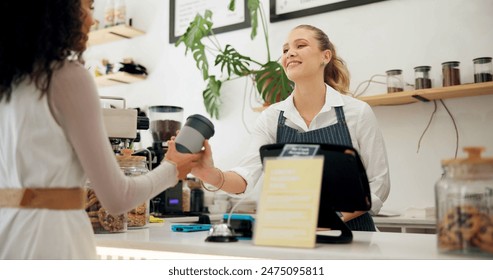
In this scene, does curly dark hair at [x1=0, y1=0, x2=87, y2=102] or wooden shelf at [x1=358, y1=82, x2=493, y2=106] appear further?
wooden shelf at [x1=358, y1=82, x2=493, y2=106]

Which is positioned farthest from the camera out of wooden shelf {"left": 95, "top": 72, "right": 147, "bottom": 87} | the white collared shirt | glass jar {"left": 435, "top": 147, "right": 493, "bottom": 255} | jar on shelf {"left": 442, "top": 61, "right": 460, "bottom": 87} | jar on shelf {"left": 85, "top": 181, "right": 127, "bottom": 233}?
wooden shelf {"left": 95, "top": 72, "right": 147, "bottom": 87}

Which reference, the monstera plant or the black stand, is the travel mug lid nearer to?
the black stand

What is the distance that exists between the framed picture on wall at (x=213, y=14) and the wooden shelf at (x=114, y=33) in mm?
392

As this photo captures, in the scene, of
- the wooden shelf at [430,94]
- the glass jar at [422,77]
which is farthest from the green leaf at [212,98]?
the glass jar at [422,77]

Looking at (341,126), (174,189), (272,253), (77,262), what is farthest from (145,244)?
(174,189)

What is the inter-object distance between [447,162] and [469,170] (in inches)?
1.9

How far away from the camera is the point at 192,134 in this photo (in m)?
1.40

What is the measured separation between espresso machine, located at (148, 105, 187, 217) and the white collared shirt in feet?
3.84

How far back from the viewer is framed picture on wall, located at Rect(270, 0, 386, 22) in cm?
374

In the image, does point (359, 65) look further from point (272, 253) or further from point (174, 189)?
point (272, 253)

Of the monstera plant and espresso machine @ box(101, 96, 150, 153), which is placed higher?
the monstera plant

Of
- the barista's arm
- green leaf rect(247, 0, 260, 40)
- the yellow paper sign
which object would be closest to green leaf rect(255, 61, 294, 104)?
green leaf rect(247, 0, 260, 40)

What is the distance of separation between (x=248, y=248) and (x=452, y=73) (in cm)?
243

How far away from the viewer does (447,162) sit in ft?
3.66
